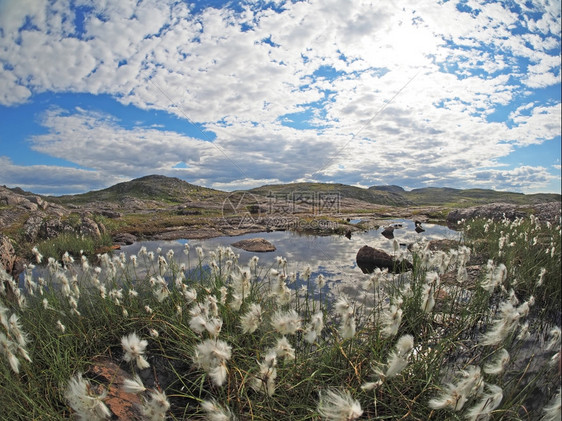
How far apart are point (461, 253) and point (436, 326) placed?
178 cm

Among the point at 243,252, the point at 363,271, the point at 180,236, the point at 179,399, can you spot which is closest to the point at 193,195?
the point at 180,236

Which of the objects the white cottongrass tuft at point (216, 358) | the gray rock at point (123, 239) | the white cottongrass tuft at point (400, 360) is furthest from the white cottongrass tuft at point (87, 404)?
the gray rock at point (123, 239)

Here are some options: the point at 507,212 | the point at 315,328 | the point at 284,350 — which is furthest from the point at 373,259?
the point at 507,212

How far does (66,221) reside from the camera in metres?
19.7

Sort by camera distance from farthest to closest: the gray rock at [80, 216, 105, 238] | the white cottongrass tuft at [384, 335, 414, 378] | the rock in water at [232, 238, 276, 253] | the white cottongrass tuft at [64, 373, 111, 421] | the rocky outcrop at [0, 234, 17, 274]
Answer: the gray rock at [80, 216, 105, 238]
the rock in water at [232, 238, 276, 253]
the rocky outcrop at [0, 234, 17, 274]
the white cottongrass tuft at [384, 335, 414, 378]
the white cottongrass tuft at [64, 373, 111, 421]

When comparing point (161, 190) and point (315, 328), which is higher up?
point (161, 190)

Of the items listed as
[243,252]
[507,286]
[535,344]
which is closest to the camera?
[535,344]

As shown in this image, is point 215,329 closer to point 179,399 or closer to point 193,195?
point 179,399

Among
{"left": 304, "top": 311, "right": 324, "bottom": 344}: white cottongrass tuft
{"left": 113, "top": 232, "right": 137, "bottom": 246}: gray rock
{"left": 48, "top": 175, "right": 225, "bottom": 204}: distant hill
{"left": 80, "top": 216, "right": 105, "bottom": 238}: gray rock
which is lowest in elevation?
{"left": 113, "top": 232, "right": 137, "bottom": 246}: gray rock

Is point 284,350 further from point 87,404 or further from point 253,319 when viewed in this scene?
point 87,404

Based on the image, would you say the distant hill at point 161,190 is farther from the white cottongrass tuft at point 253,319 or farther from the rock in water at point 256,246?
the white cottongrass tuft at point 253,319

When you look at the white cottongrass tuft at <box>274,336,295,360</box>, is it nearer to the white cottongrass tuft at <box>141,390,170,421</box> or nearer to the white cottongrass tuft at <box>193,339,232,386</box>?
the white cottongrass tuft at <box>193,339,232,386</box>

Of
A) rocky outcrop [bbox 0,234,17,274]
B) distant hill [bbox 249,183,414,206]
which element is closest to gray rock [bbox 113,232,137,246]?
rocky outcrop [bbox 0,234,17,274]

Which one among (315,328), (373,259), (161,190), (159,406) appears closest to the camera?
(159,406)
